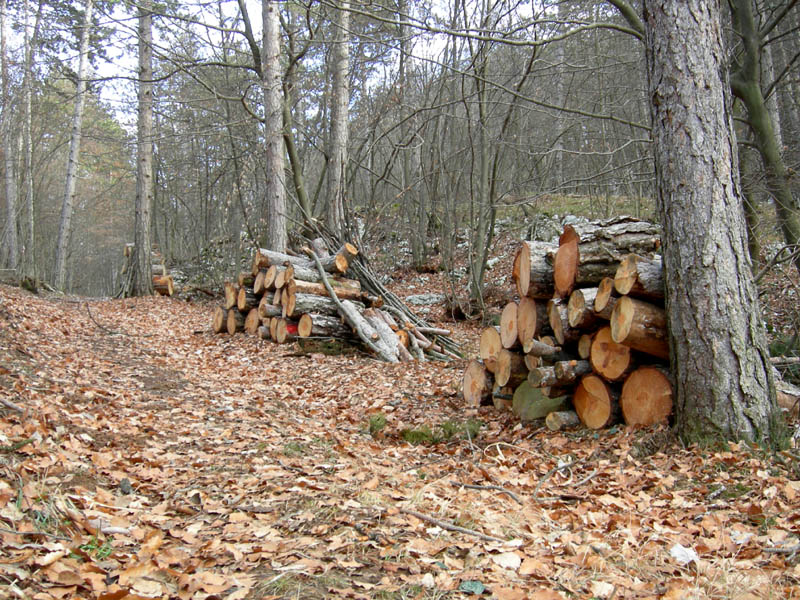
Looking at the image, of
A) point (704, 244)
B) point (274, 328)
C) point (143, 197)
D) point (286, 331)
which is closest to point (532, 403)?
point (704, 244)

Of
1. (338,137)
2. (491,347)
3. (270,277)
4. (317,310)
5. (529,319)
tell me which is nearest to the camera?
(529,319)

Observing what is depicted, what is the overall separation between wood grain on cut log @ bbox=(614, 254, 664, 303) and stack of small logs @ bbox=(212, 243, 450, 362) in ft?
14.5

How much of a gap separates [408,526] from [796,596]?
1.67 metres

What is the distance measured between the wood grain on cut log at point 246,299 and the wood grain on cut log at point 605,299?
22.8ft

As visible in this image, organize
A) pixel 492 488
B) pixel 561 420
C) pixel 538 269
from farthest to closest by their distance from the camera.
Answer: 1. pixel 538 269
2. pixel 561 420
3. pixel 492 488

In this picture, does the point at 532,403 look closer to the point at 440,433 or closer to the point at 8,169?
the point at 440,433

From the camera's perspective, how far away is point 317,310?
8977 mm

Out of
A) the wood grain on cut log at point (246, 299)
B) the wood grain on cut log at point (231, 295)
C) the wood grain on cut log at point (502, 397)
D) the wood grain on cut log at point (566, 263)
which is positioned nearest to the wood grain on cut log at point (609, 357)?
the wood grain on cut log at point (566, 263)

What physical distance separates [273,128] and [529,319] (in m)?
8.42

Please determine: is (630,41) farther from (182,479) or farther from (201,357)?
(182,479)

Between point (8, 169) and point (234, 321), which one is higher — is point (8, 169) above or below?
above

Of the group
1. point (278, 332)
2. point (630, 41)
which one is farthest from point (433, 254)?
point (278, 332)

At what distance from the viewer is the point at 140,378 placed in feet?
21.0

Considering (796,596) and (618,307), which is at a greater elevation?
(618,307)
